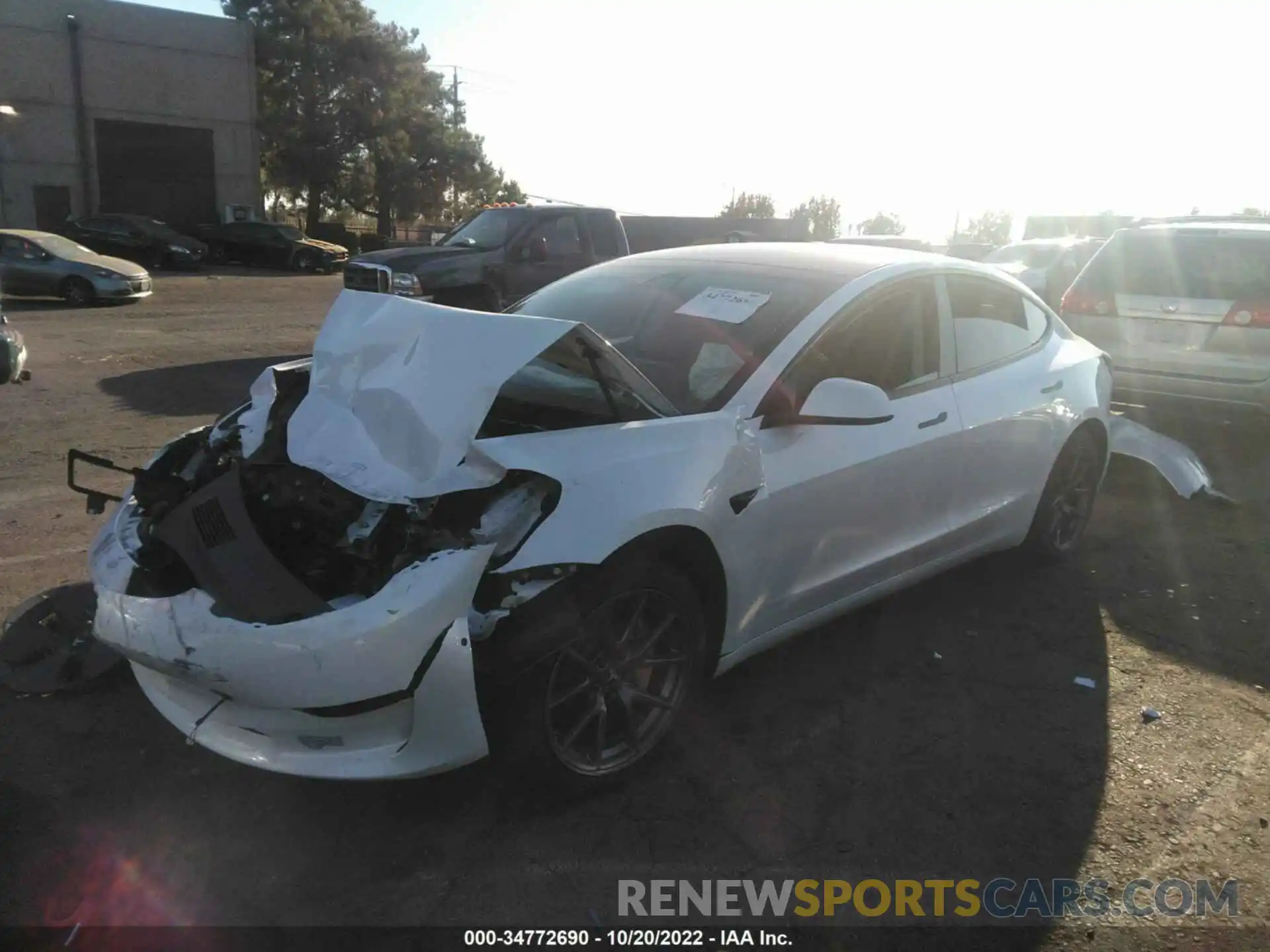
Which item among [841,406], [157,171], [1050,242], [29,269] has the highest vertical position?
[157,171]

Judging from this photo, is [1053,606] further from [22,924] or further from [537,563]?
[22,924]

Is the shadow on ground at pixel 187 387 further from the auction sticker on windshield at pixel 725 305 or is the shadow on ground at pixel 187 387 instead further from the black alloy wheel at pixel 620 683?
the black alloy wheel at pixel 620 683

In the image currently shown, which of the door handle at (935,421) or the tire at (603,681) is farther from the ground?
the door handle at (935,421)

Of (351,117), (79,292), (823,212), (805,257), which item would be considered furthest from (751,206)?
(805,257)

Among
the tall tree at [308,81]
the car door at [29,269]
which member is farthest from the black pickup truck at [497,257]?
the tall tree at [308,81]

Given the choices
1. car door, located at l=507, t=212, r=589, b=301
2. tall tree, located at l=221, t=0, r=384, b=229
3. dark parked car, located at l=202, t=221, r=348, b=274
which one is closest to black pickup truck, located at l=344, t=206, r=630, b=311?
car door, located at l=507, t=212, r=589, b=301

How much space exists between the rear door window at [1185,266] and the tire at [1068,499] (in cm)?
307

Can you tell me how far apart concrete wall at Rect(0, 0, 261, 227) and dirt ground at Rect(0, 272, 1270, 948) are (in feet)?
110

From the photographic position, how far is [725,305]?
3.97 metres

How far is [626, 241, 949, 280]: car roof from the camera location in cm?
418

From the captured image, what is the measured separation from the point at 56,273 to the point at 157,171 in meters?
21.5

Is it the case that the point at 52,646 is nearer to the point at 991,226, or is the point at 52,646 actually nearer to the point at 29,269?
the point at 29,269

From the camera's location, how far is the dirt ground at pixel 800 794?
109 inches

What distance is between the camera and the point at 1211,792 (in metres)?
3.36
